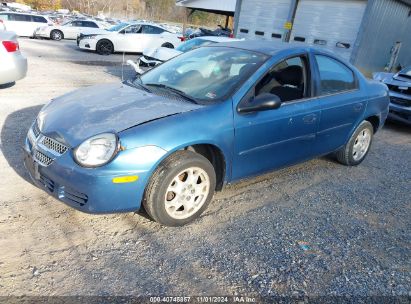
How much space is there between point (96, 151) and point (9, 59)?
17.2ft

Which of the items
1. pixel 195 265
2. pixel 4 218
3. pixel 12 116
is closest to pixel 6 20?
pixel 12 116

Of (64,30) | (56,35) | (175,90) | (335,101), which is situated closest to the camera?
(175,90)

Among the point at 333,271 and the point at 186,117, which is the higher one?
the point at 186,117

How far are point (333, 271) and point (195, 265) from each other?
41.9 inches

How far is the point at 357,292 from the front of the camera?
256cm

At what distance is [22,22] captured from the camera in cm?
1920

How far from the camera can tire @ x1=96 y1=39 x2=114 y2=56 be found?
15243mm

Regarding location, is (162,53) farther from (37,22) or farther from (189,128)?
(37,22)

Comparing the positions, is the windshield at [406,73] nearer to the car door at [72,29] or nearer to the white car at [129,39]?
the white car at [129,39]

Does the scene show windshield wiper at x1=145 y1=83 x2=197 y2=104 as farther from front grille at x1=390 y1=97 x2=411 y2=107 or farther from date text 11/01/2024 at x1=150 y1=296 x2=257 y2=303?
front grille at x1=390 y1=97 x2=411 y2=107

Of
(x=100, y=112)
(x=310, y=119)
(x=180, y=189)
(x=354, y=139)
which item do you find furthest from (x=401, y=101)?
(x=100, y=112)

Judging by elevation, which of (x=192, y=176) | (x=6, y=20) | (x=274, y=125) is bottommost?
(x=6, y=20)

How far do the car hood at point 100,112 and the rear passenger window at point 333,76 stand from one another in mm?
1713

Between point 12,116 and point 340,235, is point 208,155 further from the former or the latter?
point 12,116
